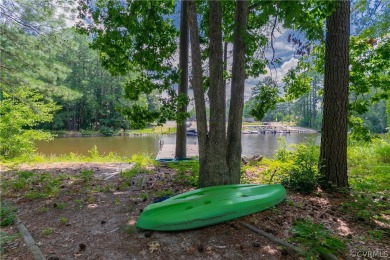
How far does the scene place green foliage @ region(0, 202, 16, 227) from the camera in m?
2.73

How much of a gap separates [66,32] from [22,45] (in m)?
1.14

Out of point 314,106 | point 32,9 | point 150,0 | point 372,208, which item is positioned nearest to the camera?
point 372,208

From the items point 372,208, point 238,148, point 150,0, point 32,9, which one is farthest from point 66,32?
point 372,208

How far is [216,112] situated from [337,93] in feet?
6.44

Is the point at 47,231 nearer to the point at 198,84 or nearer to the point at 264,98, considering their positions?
the point at 198,84

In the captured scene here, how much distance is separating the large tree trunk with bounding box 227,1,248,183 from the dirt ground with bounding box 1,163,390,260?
0.78 m

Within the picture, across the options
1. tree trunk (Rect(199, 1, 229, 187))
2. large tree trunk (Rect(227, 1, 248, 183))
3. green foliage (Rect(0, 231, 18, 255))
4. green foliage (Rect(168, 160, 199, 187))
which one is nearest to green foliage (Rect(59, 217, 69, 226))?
green foliage (Rect(0, 231, 18, 255))

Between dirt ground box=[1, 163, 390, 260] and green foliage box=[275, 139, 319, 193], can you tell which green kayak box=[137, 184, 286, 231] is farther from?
green foliage box=[275, 139, 319, 193]

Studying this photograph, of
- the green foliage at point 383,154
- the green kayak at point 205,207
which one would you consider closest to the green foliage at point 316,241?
the green kayak at point 205,207

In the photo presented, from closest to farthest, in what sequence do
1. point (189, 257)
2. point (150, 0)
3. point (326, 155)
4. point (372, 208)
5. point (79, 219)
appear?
point (189, 257) < point (79, 219) < point (372, 208) < point (326, 155) < point (150, 0)

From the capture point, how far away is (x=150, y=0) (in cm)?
407

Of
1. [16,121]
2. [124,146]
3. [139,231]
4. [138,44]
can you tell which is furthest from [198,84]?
[124,146]

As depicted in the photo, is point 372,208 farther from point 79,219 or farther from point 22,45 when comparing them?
point 22,45

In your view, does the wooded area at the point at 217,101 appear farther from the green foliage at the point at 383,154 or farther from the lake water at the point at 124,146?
the lake water at the point at 124,146
